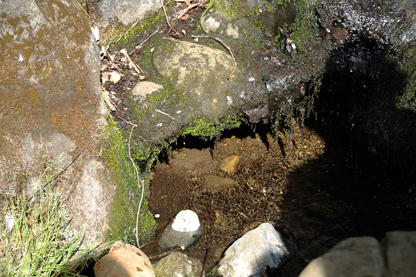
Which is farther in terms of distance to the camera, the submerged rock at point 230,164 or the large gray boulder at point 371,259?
the submerged rock at point 230,164

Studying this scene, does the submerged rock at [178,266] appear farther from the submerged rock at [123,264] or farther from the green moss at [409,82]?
the green moss at [409,82]

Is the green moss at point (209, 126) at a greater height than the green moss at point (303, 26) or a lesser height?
lesser

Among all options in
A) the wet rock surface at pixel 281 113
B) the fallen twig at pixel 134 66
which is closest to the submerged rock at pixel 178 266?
the wet rock surface at pixel 281 113

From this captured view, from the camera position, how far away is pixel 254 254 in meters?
3.85

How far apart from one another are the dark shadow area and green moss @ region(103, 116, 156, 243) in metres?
1.67

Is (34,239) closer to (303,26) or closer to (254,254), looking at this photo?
(254,254)

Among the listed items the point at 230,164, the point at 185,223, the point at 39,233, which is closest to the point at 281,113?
the point at 230,164

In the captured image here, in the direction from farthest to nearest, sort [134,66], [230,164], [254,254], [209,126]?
[230,164]
[134,66]
[209,126]
[254,254]

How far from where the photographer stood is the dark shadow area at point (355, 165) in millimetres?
4258

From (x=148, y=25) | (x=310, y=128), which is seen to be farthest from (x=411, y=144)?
(x=148, y=25)

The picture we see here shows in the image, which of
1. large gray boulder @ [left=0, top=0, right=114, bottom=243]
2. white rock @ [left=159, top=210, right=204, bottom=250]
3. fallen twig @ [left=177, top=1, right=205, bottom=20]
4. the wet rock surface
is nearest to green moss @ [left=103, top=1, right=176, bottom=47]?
the wet rock surface

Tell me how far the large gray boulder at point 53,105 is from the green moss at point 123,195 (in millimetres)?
118

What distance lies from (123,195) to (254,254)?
5.25 ft

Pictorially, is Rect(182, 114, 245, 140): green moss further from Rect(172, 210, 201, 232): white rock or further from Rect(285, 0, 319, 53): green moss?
Rect(285, 0, 319, 53): green moss
